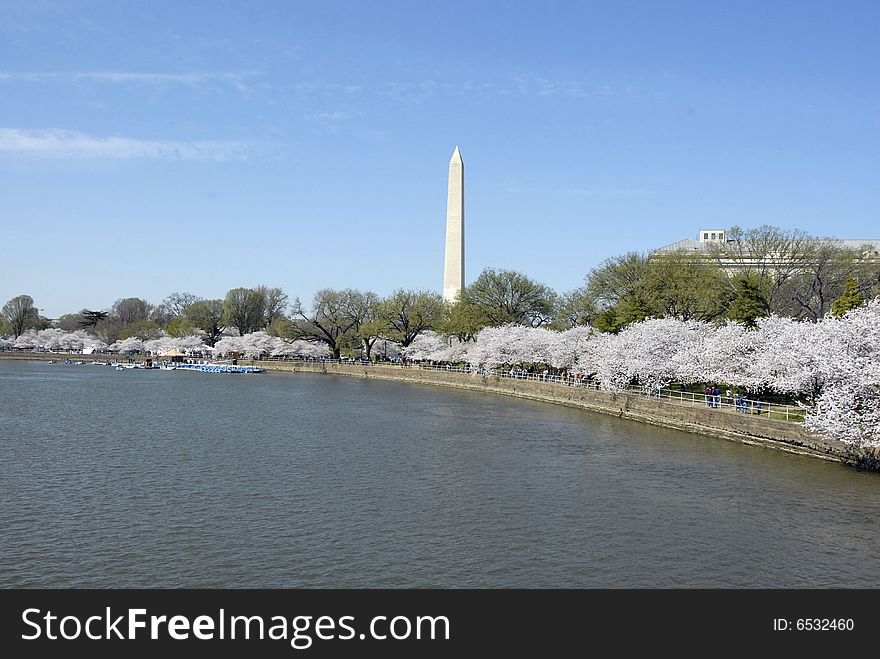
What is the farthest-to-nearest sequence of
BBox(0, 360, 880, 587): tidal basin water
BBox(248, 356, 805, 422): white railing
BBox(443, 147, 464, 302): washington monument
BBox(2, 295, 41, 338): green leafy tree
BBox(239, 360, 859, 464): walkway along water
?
BBox(2, 295, 41, 338): green leafy tree < BBox(443, 147, 464, 302): washington monument < BBox(248, 356, 805, 422): white railing < BBox(239, 360, 859, 464): walkway along water < BBox(0, 360, 880, 587): tidal basin water

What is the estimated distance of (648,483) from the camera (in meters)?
30.8

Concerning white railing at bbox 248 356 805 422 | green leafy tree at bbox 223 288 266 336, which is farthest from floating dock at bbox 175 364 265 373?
white railing at bbox 248 356 805 422

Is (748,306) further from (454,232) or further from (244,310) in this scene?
(244,310)

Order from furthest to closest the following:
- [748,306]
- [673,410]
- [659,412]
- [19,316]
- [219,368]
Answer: [19,316] < [219,368] < [748,306] < [659,412] < [673,410]

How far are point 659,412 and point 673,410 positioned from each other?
1.99 m

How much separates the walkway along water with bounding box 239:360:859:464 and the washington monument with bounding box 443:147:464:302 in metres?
A: 15.7

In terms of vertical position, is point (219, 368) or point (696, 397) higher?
point (696, 397)

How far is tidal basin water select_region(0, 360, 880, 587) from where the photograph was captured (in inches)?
779

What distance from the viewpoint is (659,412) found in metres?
51.1

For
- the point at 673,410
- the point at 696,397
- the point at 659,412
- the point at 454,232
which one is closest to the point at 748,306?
the point at 696,397

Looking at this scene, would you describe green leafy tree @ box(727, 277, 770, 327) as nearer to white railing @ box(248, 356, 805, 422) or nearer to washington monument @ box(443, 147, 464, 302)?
white railing @ box(248, 356, 805, 422)

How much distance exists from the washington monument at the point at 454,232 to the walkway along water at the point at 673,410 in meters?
15.7

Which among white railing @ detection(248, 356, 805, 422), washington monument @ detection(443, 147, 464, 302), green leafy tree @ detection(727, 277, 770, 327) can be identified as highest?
washington monument @ detection(443, 147, 464, 302)
